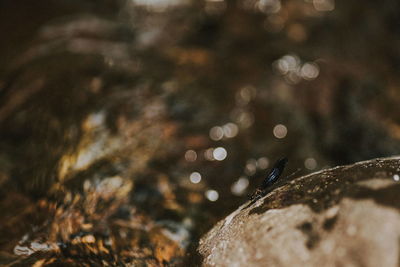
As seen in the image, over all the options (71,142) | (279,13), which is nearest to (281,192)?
(71,142)

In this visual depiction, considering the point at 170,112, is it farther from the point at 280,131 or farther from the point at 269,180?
the point at 269,180

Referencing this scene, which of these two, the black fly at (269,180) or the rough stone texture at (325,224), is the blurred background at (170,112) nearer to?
the black fly at (269,180)

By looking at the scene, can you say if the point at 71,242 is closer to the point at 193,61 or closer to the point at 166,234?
the point at 166,234

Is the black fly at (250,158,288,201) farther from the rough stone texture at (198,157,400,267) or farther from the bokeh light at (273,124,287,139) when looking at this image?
Result: the bokeh light at (273,124,287,139)

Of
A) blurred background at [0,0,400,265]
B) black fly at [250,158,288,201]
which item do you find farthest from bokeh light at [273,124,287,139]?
black fly at [250,158,288,201]

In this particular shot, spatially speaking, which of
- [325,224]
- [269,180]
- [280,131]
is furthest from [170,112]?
[325,224]

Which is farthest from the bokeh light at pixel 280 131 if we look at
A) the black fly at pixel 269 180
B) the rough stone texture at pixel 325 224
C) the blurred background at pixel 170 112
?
the rough stone texture at pixel 325 224
